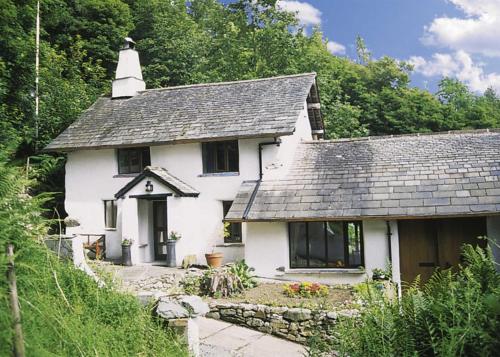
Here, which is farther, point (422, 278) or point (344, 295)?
point (422, 278)

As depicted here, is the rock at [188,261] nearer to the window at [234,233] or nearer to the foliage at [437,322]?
the window at [234,233]

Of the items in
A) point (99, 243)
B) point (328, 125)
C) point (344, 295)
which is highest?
point (328, 125)

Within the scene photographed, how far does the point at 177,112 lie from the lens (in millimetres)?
18625

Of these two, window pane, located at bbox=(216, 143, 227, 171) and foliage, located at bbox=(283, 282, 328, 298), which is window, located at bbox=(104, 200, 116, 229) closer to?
window pane, located at bbox=(216, 143, 227, 171)

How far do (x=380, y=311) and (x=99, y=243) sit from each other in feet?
47.1

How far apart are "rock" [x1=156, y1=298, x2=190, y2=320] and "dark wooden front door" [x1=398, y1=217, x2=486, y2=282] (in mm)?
8662

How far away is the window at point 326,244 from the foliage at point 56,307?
810 cm

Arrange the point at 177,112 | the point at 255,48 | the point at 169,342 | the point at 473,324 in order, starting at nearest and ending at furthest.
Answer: the point at 473,324, the point at 169,342, the point at 177,112, the point at 255,48

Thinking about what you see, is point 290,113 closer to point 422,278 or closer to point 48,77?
point 422,278

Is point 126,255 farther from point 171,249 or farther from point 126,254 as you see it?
point 171,249

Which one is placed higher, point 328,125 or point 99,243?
point 328,125

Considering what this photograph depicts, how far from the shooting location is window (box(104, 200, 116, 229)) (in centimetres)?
1805

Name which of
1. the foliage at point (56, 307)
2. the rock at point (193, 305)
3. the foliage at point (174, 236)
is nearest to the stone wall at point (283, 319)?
the rock at point (193, 305)

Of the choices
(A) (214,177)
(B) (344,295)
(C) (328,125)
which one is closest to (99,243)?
(A) (214,177)
